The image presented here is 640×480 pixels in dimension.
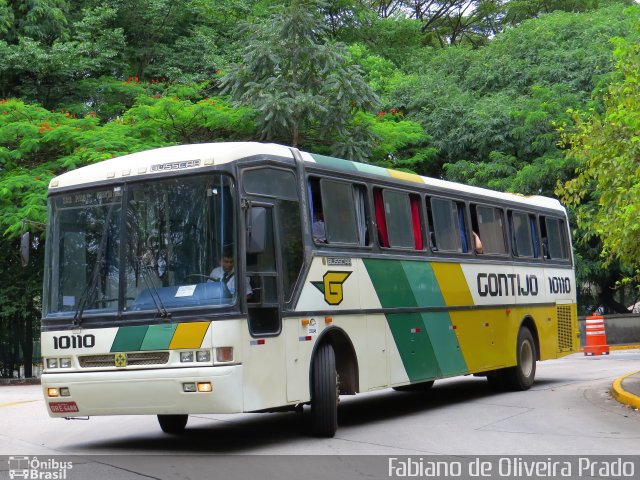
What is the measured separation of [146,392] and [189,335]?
2.49 ft

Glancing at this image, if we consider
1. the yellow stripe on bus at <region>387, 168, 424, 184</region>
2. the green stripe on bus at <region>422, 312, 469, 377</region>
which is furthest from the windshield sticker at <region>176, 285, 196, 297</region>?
the green stripe on bus at <region>422, 312, 469, 377</region>

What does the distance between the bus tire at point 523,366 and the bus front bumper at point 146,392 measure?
27.4 ft

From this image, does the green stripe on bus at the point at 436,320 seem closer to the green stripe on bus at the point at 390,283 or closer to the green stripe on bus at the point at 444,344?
the green stripe on bus at the point at 444,344

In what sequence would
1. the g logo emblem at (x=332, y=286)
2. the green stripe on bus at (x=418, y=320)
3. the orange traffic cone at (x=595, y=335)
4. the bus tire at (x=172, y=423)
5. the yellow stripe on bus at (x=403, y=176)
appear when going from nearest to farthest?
the g logo emblem at (x=332, y=286)
the bus tire at (x=172, y=423)
the green stripe on bus at (x=418, y=320)
the yellow stripe on bus at (x=403, y=176)
the orange traffic cone at (x=595, y=335)

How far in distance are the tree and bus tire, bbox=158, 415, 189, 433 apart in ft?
46.4

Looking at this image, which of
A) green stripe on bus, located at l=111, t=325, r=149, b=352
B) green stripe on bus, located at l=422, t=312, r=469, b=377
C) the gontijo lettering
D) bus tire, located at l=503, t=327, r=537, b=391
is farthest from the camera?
bus tire, located at l=503, t=327, r=537, b=391

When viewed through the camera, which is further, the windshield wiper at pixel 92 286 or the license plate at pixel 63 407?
the windshield wiper at pixel 92 286

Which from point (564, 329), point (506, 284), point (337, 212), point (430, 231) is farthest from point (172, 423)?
point (564, 329)

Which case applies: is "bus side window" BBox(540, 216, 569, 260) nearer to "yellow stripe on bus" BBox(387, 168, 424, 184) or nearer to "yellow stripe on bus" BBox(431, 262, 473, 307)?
"yellow stripe on bus" BBox(431, 262, 473, 307)

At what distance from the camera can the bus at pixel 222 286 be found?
10266 millimetres

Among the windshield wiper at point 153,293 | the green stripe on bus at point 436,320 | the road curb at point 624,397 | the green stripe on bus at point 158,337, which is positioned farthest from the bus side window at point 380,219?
the road curb at point 624,397

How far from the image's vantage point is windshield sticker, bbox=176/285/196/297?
1038cm

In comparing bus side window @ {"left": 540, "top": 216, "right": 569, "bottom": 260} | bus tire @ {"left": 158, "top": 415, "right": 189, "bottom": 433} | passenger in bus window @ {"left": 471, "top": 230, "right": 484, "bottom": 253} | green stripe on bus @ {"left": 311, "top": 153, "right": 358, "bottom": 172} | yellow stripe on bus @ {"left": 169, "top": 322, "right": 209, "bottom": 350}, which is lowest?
bus tire @ {"left": 158, "top": 415, "right": 189, "bottom": 433}

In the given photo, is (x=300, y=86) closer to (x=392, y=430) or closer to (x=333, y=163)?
(x=333, y=163)
